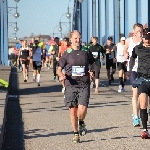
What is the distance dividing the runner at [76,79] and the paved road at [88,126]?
0.43 metres

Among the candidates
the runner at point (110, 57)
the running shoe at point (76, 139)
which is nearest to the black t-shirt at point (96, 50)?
the runner at point (110, 57)

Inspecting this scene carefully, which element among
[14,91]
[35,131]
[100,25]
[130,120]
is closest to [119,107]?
[130,120]

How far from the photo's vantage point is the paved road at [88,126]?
9117 millimetres

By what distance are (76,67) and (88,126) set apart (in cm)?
192

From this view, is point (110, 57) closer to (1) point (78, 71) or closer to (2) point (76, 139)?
(1) point (78, 71)

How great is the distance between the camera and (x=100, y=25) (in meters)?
50.8

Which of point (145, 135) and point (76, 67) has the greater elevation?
point (76, 67)

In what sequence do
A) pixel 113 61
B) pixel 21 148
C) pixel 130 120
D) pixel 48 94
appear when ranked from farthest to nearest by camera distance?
pixel 113 61 < pixel 48 94 < pixel 130 120 < pixel 21 148

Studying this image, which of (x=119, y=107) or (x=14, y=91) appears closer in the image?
(x=119, y=107)

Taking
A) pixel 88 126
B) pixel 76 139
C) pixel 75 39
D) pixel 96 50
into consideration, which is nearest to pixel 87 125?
pixel 88 126

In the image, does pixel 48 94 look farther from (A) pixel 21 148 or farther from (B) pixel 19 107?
(A) pixel 21 148

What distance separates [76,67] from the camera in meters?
9.52

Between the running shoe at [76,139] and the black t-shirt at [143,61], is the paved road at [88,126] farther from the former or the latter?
the black t-shirt at [143,61]

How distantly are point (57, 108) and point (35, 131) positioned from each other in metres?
4.12
